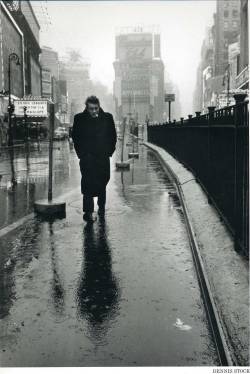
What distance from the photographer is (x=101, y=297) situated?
14.6 feet

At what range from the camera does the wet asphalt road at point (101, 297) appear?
340cm

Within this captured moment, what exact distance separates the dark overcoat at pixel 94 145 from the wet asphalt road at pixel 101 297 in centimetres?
68

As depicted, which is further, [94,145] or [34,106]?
[34,106]

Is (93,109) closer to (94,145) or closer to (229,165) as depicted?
(94,145)

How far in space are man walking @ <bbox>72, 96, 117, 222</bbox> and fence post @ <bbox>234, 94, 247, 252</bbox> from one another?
295 cm

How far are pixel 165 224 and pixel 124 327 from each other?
391 cm

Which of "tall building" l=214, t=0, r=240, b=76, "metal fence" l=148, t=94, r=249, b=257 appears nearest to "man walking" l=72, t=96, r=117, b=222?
"metal fence" l=148, t=94, r=249, b=257

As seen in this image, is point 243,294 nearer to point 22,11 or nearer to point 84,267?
point 84,267

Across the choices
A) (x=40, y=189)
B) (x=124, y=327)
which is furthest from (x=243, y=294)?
(x=40, y=189)

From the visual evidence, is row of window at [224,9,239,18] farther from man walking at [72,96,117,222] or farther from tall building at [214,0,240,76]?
man walking at [72,96,117,222]

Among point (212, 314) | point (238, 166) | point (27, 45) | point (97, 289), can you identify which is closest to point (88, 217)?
point (238, 166)

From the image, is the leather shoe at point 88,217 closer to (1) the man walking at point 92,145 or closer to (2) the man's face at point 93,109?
(1) the man walking at point 92,145

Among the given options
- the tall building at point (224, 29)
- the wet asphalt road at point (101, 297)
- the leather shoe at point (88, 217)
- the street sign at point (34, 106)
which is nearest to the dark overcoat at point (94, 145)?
the leather shoe at point (88, 217)

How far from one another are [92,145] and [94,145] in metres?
0.03
